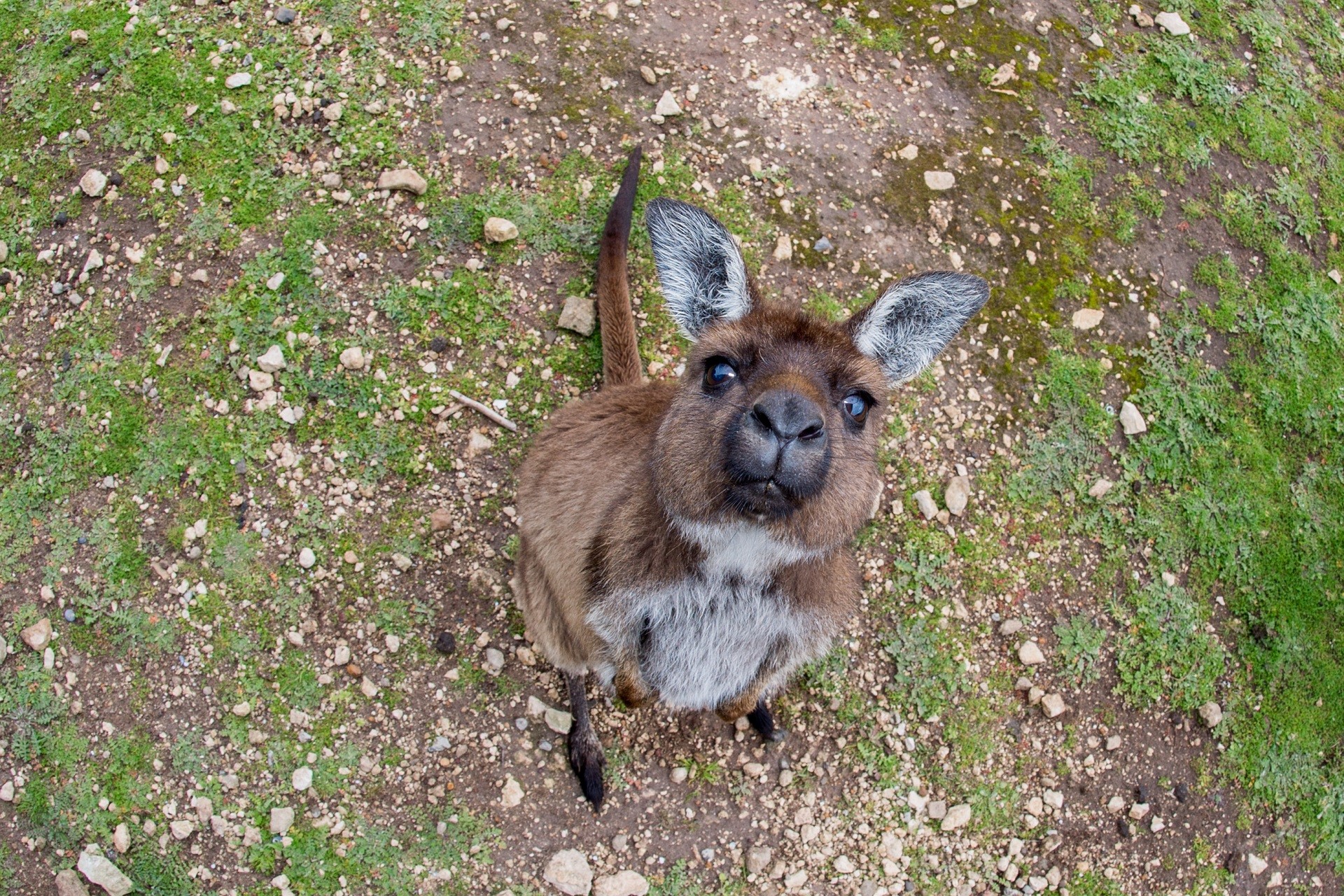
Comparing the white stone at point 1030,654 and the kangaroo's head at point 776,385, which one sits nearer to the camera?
the kangaroo's head at point 776,385

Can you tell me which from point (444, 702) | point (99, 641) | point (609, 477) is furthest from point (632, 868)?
point (99, 641)

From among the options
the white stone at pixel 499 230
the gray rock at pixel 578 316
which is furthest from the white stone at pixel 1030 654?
the white stone at pixel 499 230

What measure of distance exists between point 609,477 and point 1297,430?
4.50 metres

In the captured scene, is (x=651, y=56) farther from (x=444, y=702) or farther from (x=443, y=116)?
(x=444, y=702)

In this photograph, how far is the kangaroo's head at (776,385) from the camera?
3.06 meters

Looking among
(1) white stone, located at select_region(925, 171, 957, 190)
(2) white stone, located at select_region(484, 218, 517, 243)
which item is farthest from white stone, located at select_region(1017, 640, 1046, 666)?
(2) white stone, located at select_region(484, 218, 517, 243)

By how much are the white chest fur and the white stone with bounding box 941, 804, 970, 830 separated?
1.33 m

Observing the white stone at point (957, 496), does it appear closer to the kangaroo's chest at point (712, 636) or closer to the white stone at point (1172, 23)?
the kangaroo's chest at point (712, 636)

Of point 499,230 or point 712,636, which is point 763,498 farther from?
point 499,230

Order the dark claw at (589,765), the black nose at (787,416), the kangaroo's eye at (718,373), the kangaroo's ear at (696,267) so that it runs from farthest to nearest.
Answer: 1. the dark claw at (589,765)
2. the kangaroo's ear at (696,267)
3. the kangaroo's eye at (718,373)
4. the black nose at (787,416)

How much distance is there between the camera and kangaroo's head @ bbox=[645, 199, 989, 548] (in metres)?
3.06

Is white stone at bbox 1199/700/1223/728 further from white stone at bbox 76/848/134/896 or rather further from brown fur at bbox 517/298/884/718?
white stone at bbox 76/848/134/896

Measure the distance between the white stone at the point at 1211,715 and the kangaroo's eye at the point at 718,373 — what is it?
3.52 m

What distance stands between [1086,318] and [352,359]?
4.46 meters
